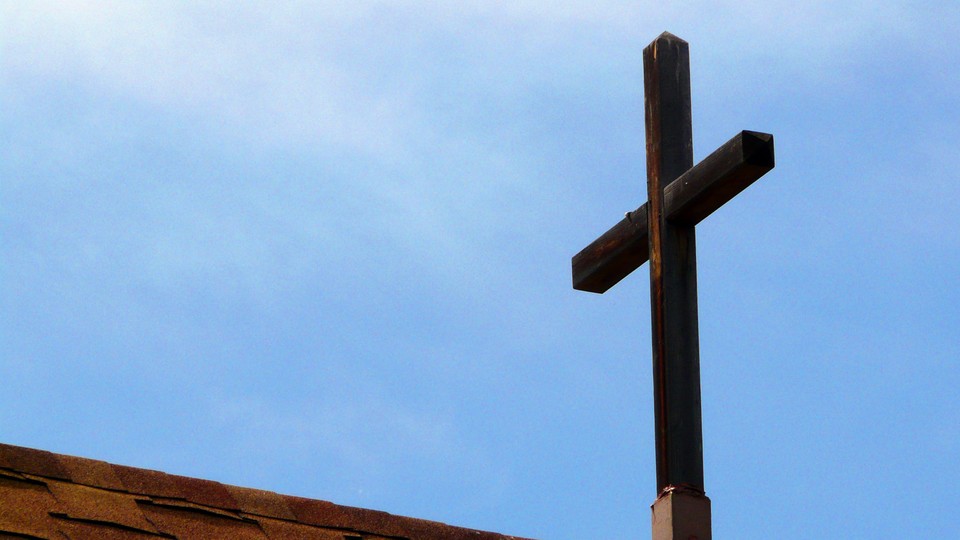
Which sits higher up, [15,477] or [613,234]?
[613,234]

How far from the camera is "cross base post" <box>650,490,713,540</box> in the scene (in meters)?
5.97

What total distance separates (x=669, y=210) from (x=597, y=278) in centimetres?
73

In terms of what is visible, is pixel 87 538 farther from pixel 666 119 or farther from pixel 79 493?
pixel 666 119

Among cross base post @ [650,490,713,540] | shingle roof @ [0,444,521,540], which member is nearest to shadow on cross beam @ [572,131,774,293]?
cross base post @ [650,490,713,540]

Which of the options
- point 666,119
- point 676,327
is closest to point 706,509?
point 676,327

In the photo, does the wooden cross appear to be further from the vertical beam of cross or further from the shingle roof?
the shingle roof

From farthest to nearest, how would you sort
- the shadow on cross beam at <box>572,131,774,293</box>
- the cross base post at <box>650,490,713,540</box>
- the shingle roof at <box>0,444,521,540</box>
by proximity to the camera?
1. the shadow on cross beam at <box>572,131,774,293</box>
2. the shingle roof at <box>0,444,521,540</box>
3. the cross base post at <box>650,490,713,540</box>

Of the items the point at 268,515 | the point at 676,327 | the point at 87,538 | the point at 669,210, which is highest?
the point at 669,210

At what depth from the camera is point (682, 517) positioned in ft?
19.7

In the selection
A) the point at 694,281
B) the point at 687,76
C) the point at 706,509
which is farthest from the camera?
the point at 687,76

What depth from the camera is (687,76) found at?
6992 millimetres

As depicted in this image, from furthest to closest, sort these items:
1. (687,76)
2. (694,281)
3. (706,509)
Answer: (687,76) < (694,281) < (706,509)

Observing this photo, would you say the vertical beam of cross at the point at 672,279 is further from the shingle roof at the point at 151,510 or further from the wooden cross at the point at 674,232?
the shingle roof at the point at 151,510

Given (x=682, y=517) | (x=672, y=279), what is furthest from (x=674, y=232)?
(x=682, y=517)
